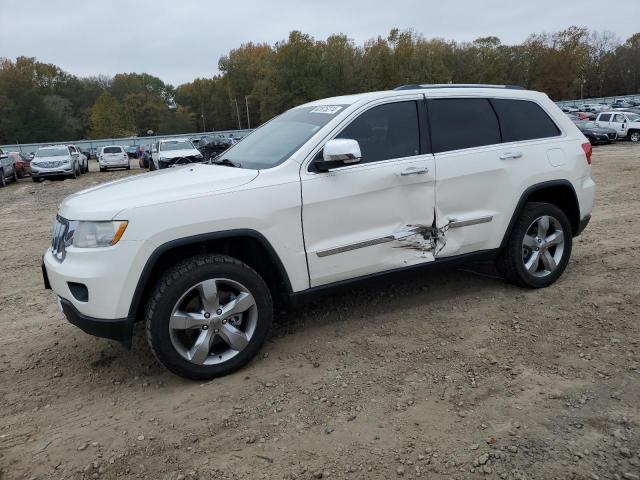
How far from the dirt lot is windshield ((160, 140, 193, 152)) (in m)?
16.1

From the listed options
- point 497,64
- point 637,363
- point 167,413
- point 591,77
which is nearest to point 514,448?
point 637,363

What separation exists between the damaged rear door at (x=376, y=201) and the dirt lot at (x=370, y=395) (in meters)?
0.62

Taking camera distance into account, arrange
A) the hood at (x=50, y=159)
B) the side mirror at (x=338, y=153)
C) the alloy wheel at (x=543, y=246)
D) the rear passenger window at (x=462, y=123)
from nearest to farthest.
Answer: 1. the side mirror at (x=338, y=153)
2. the rear passenger window at (x=462, y=123)
3. the alloy wheel at (x=543, y=246)
4. the hood at (x=50, y=159)

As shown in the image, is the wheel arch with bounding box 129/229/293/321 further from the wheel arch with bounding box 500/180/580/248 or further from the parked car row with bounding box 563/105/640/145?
the parked car row with bounding box 563/105/640/145

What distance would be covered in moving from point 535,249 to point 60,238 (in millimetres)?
3934

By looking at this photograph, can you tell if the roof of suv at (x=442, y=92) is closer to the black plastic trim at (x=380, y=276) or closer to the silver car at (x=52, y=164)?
the black plastic trim at (x=380, y=276)

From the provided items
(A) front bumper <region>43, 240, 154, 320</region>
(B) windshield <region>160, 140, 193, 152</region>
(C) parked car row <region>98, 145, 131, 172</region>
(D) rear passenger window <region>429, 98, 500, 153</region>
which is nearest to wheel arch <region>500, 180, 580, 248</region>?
(D) rear passenger window <region>429, 98, 500, 153</region>

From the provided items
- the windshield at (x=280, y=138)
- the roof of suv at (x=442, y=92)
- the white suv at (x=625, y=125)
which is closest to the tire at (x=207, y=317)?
the windshield at (x=280, y=138)

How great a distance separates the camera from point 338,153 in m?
3.41

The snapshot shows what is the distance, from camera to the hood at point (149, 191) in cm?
314

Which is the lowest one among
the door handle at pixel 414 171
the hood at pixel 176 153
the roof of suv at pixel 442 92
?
the door handle at pixel 414 171

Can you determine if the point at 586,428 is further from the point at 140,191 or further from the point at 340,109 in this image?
the point at 140,191

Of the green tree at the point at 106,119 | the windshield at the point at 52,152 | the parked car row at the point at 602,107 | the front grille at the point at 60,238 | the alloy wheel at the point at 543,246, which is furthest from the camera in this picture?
the green tree at the point at 106,119

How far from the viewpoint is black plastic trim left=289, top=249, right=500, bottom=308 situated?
143 inches
